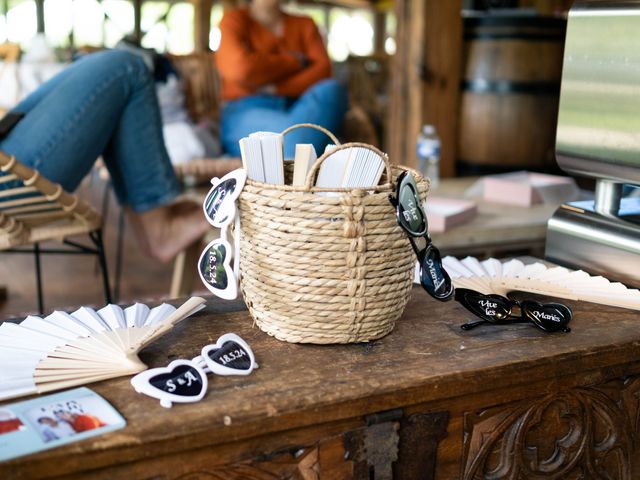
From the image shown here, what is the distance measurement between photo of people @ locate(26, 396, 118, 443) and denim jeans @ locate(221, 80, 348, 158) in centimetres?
240

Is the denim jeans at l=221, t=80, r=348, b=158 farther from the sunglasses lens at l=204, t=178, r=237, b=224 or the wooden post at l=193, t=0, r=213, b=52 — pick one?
the wooden post at l=193, t=0, r=213, b=52

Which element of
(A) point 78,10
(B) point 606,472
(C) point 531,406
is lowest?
(B) point 606,472

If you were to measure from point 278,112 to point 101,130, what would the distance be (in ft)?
5.09

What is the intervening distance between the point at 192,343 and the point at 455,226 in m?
1.03

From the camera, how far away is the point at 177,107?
3.31m

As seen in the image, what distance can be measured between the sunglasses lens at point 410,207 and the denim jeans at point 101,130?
1033mm

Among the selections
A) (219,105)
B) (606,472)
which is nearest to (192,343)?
(606,472)

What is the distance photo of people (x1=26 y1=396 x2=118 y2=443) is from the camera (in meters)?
0.61

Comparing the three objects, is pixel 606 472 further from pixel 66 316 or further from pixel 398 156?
pixel 398 156

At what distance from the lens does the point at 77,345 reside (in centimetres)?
77

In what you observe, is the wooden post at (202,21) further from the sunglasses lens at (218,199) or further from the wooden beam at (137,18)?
the sunglasses lens at (218,199)

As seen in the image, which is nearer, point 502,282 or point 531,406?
point 531,406

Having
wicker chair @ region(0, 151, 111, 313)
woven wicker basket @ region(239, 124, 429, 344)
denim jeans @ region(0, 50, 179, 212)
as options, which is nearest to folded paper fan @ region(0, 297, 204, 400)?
woven wicker basket @ region(239, 124, 429, 344)

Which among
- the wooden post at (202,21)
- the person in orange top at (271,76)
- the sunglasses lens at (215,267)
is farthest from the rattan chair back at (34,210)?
the wooden post at (202,21)
